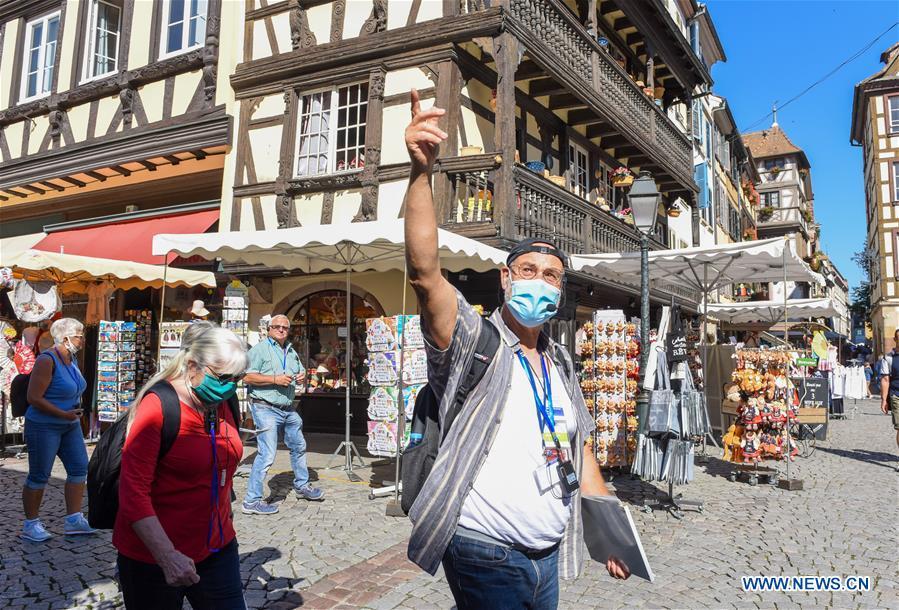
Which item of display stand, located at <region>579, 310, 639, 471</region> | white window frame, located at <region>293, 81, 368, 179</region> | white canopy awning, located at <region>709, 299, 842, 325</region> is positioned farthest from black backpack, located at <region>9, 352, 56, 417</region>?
white canopy awning, located at <region>709, 299, 842, 325</region>

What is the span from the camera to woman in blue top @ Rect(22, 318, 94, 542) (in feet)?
16.1

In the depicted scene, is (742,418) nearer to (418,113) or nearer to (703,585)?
(703,585)

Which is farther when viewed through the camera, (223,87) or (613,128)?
(613,128)

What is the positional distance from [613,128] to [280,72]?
6717 millimetres

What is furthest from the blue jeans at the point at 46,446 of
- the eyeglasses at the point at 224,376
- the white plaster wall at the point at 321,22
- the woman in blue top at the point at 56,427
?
the white plaster wall at the point at 321,22

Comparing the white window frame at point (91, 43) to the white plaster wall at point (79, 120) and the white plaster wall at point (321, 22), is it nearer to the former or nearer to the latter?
the white plaster wall at point (79, 120)

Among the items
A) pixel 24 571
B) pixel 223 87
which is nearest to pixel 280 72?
pixel 223 87

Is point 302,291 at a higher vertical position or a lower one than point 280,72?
lower

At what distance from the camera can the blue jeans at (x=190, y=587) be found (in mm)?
2371

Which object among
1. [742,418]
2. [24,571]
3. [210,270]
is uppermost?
[210,270]

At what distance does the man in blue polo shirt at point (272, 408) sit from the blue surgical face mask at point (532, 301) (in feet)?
14.8

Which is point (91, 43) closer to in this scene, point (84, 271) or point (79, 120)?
point (79, 120)

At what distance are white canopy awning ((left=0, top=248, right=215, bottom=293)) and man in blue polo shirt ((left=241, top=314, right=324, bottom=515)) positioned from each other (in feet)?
9.26

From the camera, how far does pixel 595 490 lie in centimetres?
232
